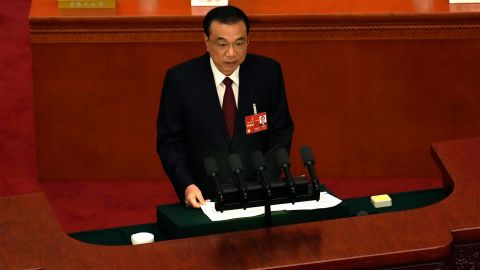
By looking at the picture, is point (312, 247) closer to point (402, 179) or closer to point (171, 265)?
point (171, 265)

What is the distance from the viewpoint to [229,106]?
4559 millimetres

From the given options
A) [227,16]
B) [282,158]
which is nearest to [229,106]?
[227,16]

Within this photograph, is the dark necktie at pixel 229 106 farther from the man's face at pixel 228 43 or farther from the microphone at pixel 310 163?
the microphone at pixel 310 163

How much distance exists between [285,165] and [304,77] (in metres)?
2.67

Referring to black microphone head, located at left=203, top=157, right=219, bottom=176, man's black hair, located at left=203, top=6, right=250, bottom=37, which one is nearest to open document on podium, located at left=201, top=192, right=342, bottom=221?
black microphone head, located at left=203, top=157, right=219, bottom=176

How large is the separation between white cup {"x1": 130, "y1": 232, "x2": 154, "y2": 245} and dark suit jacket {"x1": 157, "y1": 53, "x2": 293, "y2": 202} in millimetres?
425

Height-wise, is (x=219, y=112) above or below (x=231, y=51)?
below

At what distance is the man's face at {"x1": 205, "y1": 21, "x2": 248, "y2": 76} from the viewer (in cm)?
429

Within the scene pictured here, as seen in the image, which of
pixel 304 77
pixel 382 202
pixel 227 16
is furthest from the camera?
pixel 304 77

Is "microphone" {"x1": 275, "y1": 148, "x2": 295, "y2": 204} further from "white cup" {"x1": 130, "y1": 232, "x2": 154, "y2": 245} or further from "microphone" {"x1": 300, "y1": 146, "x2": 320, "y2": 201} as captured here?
"white cup" {"x1": 130, "y1": 232, "x2": 154, "y2": 245}

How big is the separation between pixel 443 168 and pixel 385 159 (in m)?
2.03

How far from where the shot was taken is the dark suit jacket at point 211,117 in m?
4.48

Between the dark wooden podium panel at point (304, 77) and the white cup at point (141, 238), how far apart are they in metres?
2.34

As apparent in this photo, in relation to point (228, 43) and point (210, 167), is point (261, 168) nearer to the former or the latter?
point (210, 167)
